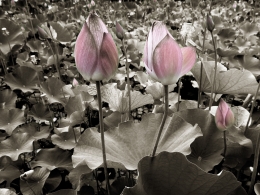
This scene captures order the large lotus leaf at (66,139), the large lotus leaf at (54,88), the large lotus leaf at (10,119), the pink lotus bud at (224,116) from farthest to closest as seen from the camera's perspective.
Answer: the large lotus leaf at (54,88) → the large lotus leaf at (10,119) → the large lotus leaf at (66,139) → the pink lotus bud at (224,116)

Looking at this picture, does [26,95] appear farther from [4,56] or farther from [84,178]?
[84,178]

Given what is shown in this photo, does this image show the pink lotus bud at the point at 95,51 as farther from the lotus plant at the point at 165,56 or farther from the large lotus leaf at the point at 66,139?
the large lotus leaf at the point at 66,139

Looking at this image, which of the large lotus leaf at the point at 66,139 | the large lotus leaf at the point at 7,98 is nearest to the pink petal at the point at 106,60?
the large lotus leaf at the point at 66,139

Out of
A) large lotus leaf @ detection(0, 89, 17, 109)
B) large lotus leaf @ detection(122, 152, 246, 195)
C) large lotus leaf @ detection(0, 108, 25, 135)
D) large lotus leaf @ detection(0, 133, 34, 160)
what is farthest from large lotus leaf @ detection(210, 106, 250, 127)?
large lotus leaf @ detection(0, 89, 17, 109)

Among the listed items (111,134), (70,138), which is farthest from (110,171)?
(111,134)

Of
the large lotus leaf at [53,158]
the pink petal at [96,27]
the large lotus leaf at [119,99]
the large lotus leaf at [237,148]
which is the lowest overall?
the large lotus leaf at [53,158]
